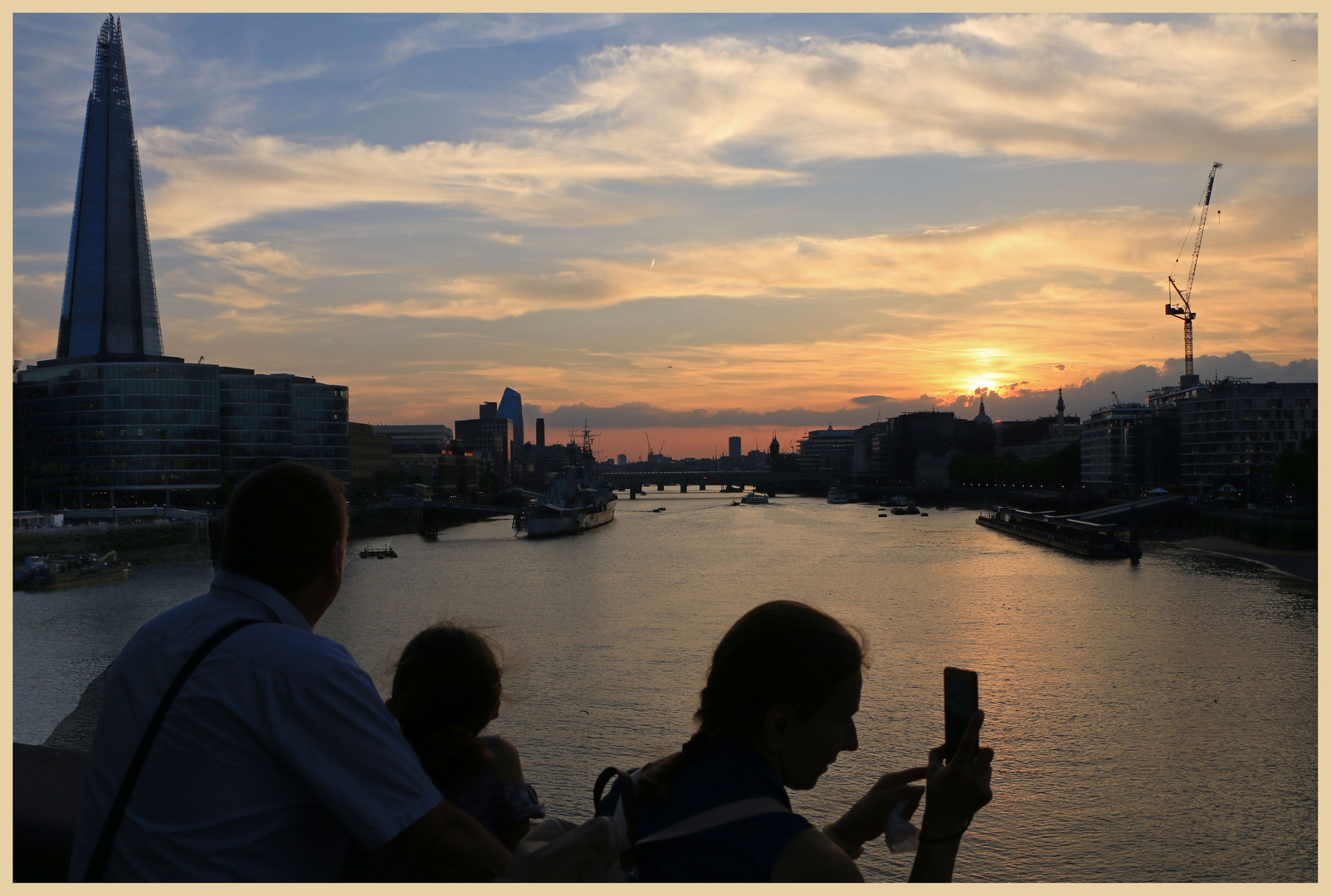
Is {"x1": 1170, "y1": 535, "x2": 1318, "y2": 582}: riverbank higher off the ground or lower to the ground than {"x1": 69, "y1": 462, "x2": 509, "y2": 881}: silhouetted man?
lower

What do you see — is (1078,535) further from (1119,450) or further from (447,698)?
(447,698)

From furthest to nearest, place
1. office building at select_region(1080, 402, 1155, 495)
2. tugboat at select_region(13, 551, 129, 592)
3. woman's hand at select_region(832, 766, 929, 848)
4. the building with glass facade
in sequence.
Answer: office building at select_region(1080, 402, 1155, 495) < the building with glass facade < tugboat at select_region(13, 551, 129, 592) < woman's hand at select_region(832, 766, 929, 848)

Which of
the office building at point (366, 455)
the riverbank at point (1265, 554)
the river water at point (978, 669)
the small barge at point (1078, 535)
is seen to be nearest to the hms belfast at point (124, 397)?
the office building at point (366, 455)

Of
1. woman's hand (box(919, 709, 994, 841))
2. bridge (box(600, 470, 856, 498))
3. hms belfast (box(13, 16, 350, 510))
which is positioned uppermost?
hms belfast (box(13, 16, 350, 510))

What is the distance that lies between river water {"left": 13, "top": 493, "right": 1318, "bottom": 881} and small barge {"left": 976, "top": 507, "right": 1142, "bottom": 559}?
2.90 ft

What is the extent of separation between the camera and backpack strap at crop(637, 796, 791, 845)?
112 centimetres

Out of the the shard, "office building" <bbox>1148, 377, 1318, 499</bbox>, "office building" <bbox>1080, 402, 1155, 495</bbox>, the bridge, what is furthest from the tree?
the the shard

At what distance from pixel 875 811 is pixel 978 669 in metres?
17.6

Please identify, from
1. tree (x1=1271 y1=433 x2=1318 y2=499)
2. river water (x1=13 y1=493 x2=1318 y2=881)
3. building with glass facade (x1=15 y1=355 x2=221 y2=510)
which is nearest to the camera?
river water (x1=13 y1=493 x2=1318 y2=881)

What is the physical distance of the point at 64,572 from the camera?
30.1m

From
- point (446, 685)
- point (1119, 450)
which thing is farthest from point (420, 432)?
point (446, 685)

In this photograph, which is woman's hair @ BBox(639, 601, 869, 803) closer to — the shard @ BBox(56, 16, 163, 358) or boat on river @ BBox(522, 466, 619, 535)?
boat on river @ BBox(522, 466, 619, 535)

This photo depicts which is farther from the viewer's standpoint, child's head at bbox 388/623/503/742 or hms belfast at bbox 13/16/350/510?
hms belfast at bbox 13/16/350/510

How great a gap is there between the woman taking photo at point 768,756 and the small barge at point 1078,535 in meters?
39.4
